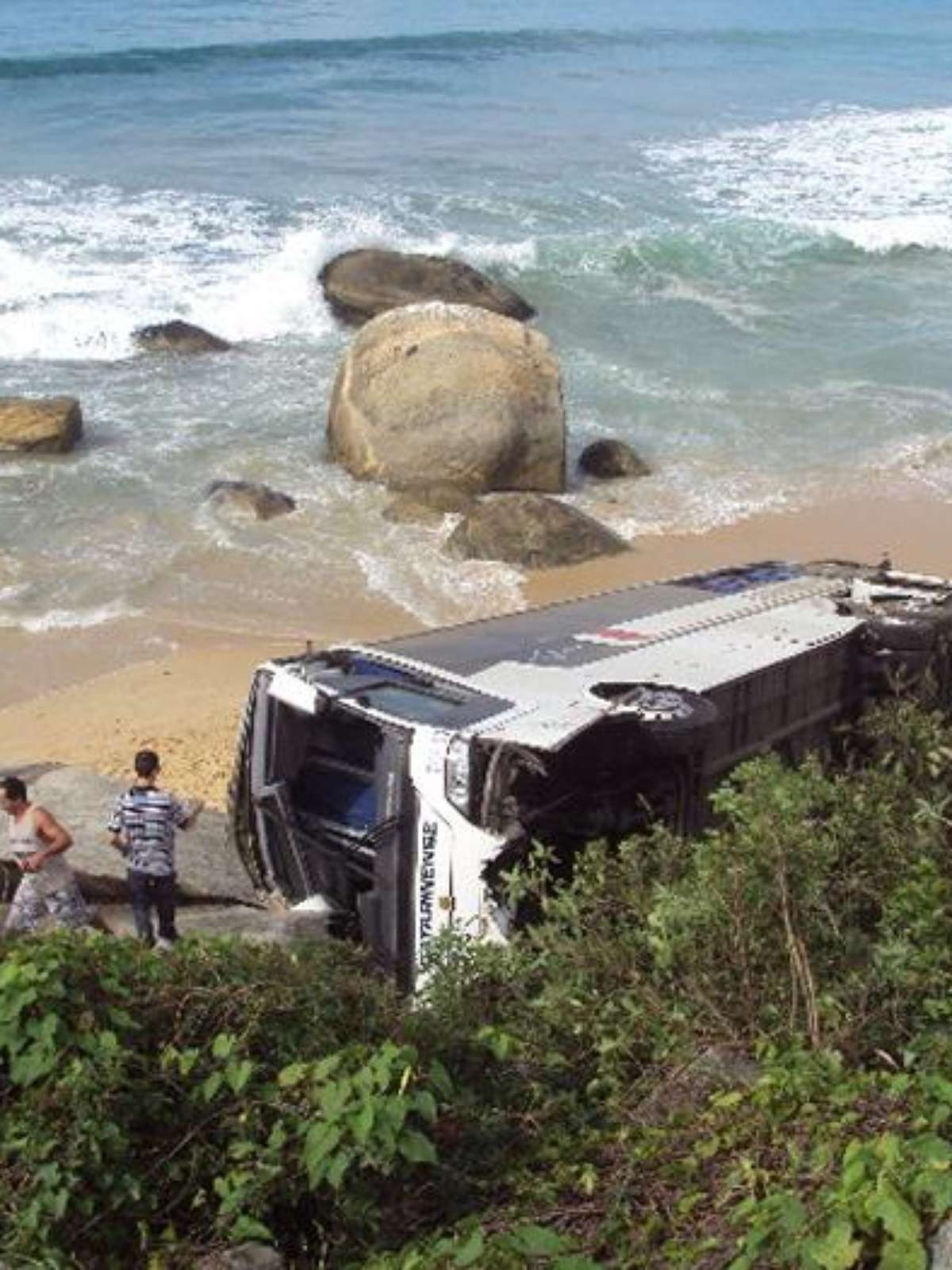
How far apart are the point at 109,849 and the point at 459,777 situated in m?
3.02

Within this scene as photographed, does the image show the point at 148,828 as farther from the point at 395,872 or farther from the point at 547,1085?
the point at 547,1085

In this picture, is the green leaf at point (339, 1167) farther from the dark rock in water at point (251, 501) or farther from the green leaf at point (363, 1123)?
the dark rock in water at point (251, 501)

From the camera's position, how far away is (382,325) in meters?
18.5

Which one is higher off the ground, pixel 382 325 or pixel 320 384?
pixel 382 325

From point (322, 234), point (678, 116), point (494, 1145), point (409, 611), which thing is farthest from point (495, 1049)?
point (678, 116)

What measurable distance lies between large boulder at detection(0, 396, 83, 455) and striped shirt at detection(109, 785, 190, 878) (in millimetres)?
10736

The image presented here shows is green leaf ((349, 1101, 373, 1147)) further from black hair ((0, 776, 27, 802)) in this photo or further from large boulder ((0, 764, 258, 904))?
large boulder ((0, 764, 258, 904))

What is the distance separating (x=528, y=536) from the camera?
16047mm

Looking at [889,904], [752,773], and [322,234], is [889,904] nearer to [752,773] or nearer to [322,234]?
[752,773]

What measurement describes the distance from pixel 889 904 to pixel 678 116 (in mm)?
40312

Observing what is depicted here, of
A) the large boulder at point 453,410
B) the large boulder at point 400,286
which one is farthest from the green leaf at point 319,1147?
the large boulder at point 400,286

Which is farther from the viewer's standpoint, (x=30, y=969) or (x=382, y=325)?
(x=382, y=325)

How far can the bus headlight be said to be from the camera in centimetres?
725

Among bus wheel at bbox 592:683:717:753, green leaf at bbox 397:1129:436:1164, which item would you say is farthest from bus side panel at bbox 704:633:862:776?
green leaf at bbox 397:1129:436:1164
